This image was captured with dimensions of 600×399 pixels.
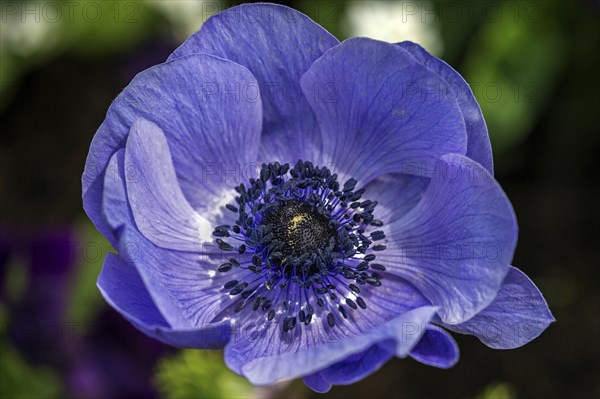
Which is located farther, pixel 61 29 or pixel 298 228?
pixel 61 29

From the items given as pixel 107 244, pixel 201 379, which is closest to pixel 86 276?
pixel 107 244

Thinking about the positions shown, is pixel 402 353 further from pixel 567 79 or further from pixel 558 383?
pixel 567 79

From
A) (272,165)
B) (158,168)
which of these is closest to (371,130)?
(272,165)

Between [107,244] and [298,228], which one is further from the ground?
[298,228]

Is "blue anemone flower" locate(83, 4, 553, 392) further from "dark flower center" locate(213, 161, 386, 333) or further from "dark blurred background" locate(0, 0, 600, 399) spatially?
"dark blurred background" locate(0, 0, 600, 399)

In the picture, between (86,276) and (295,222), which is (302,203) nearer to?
(295,222)

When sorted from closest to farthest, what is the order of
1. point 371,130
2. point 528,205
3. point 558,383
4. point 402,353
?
point 402,353 < point 371,130 < point 558,383 < point 528,205

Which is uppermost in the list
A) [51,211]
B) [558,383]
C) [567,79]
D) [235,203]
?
[235,203]
